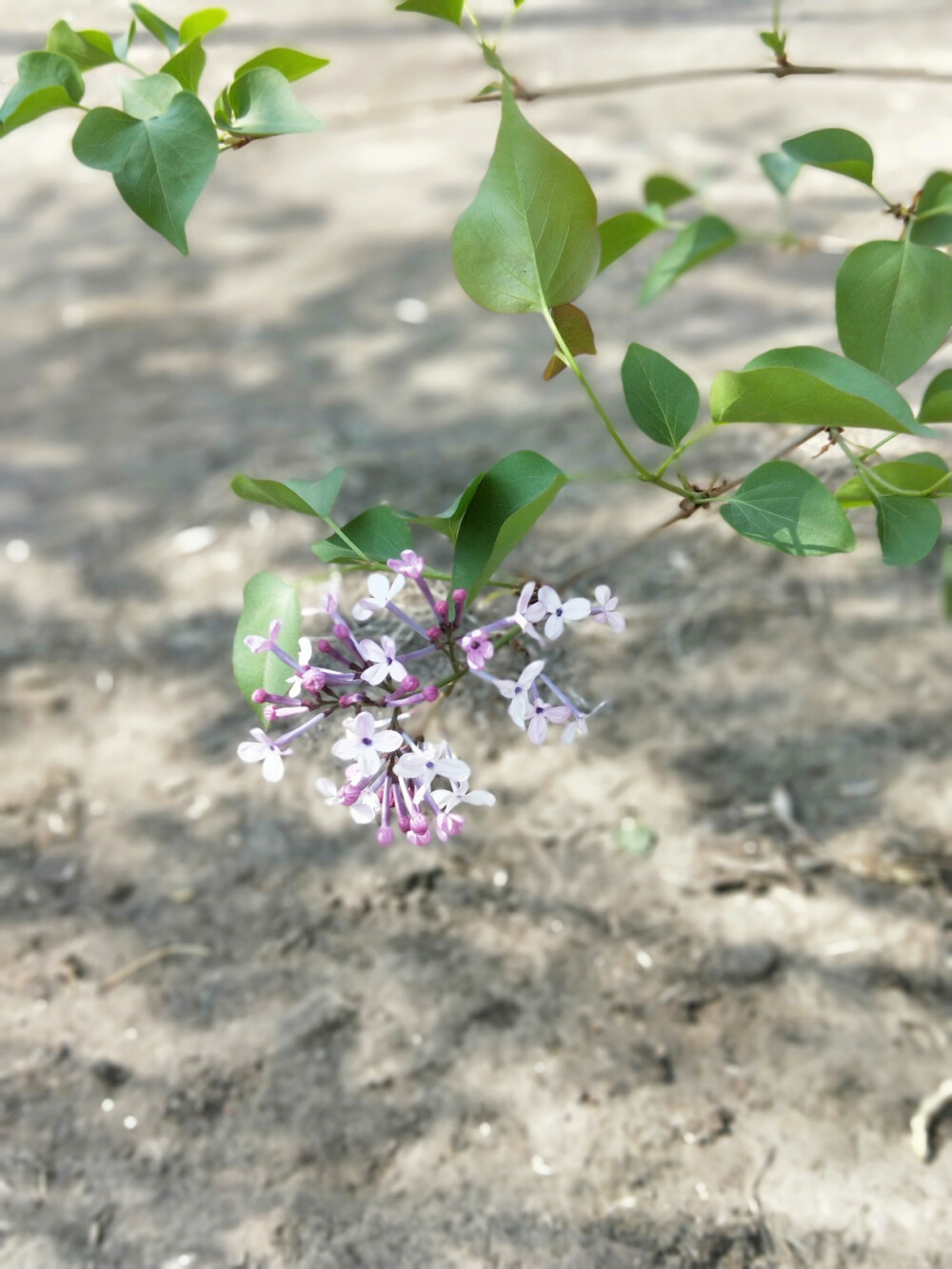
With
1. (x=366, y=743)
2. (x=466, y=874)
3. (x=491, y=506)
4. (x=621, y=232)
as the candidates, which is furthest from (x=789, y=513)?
(x=466, y=874)

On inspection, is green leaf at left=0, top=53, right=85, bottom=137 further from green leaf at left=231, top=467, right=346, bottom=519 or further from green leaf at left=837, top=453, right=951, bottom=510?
green leaf at left=837, top=453, right=951, bottom=510

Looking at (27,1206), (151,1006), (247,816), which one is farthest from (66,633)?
(27,1206)

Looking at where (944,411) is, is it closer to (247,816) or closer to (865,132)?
(247,816)

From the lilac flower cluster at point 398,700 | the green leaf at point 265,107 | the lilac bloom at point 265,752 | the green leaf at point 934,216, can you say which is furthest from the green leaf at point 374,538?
the green leaf at point 934,216

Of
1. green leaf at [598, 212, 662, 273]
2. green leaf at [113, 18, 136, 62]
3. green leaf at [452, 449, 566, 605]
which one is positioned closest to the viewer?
green leaf at [452, 449, 566, 605]

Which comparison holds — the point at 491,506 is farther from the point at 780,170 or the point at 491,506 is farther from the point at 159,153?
the point at 780,170

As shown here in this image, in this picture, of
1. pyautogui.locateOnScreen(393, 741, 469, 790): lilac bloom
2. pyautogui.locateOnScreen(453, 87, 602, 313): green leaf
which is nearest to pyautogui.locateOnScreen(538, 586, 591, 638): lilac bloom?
pyautogui.locateOnScreen(393, 741, 469, 790): lilac bloom

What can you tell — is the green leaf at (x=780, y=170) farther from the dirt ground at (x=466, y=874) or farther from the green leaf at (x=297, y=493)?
the green leaf at (x=297, y=493)
